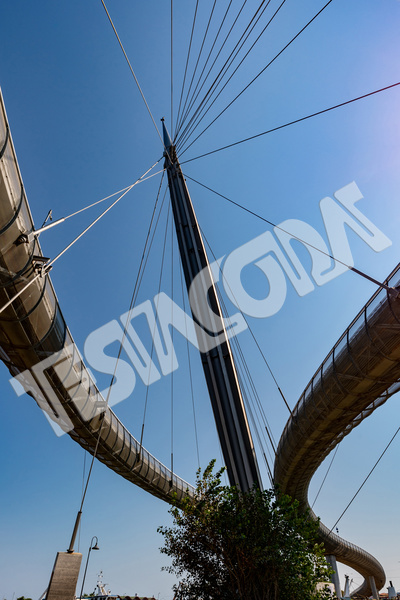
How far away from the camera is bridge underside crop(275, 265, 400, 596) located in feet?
49.3

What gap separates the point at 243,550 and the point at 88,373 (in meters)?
9.56

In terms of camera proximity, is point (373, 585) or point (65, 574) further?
point (373, 585)

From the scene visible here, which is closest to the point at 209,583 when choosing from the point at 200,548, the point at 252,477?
the point at 200,548

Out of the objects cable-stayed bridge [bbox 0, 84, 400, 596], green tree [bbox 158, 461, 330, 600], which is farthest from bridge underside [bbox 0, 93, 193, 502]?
green tree [bbox 158, 461, 330, 600]

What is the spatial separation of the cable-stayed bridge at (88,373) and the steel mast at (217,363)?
13.1 ft

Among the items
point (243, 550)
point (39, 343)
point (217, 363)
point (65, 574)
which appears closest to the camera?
point (65, 574)

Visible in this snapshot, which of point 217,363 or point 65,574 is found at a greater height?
point 217,363

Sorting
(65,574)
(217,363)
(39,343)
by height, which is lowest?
(65,574)

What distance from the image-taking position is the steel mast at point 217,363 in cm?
1742

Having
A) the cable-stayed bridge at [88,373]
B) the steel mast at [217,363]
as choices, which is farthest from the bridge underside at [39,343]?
the steel mast at [217,363]

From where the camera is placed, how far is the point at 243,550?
11188 millimetres

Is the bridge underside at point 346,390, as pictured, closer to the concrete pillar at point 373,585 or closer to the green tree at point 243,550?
the green tree at point 243,550

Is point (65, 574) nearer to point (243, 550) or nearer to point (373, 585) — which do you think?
point (243, 550)

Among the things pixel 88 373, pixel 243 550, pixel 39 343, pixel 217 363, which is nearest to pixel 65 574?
pixel 243 550
